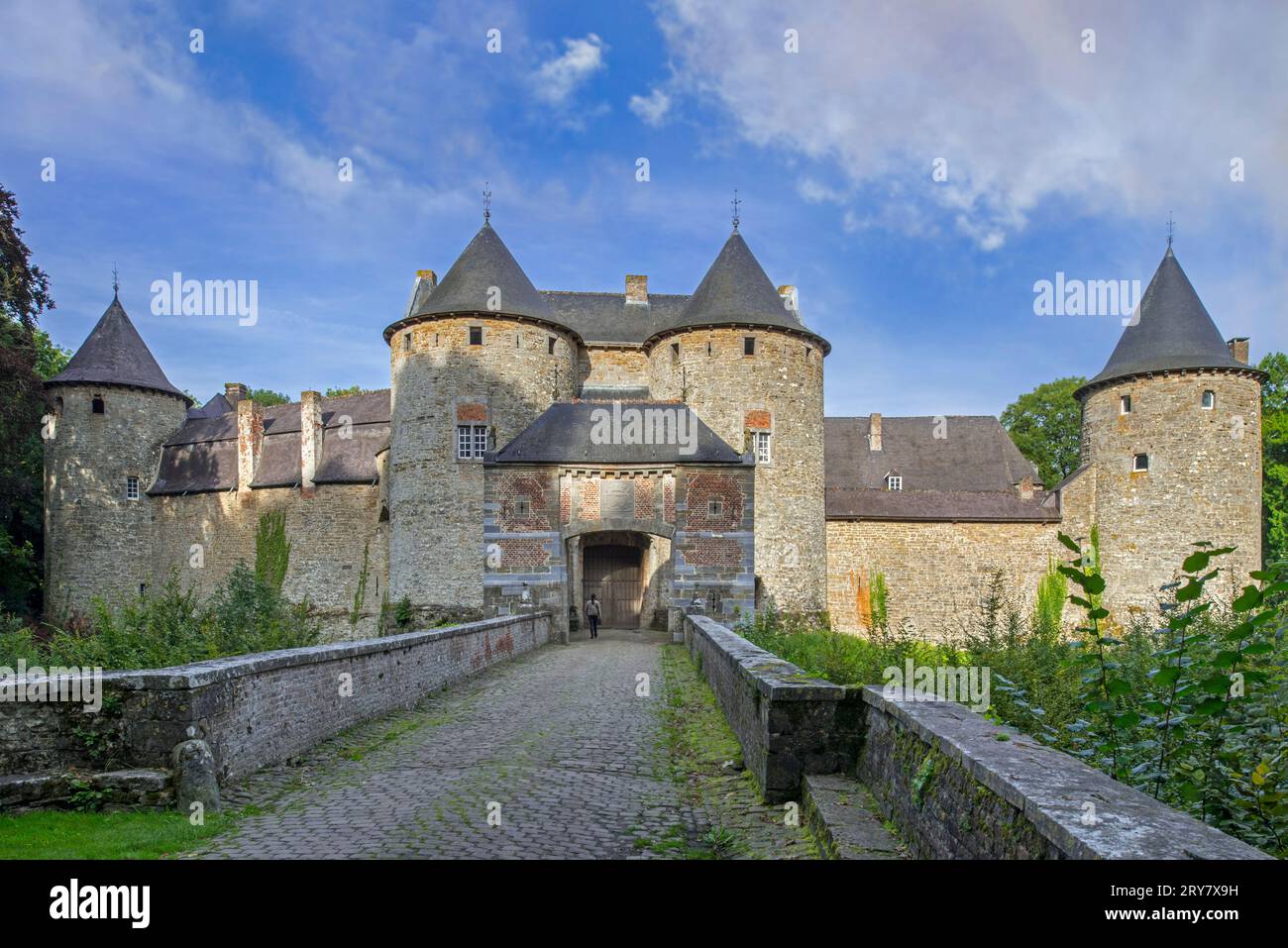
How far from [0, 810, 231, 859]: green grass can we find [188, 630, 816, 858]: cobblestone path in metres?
0.20

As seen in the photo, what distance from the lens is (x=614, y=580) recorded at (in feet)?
85.9

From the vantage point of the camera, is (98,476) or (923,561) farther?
(98,476)

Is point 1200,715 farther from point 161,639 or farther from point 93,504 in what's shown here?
point 93,504

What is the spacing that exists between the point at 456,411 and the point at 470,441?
0.98 m

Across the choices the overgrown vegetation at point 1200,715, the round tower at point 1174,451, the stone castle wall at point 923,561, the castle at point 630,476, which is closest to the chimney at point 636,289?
the castle at point 630,476

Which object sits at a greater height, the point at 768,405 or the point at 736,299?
the point at 736,299

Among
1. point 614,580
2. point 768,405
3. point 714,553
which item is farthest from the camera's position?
point 768,405

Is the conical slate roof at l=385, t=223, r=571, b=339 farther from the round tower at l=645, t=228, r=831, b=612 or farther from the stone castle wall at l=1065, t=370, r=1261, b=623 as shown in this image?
the stone castle wall at l=1065, t=370, r=1261, b=623

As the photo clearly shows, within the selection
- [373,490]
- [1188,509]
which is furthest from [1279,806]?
[373,490]

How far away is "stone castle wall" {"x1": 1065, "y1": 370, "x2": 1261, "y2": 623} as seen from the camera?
91.8 ft

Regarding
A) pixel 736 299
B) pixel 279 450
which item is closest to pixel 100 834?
pixel 736 299

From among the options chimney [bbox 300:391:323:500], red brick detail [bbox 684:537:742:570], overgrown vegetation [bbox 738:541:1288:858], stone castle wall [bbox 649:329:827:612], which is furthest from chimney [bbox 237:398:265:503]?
overgrown vegetation [bbox 738:541:1288:858]

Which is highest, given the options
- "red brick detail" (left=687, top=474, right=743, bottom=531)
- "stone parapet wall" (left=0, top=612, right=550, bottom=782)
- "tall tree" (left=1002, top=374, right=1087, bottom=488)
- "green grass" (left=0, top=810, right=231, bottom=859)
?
"tall tree" (left=1002, top=374, right=1087, bottom=488)
